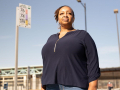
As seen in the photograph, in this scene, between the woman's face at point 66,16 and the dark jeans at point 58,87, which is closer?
the dark jeans at point 58,87

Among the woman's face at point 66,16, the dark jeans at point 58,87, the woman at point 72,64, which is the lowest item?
the dark jeans at point 58,87

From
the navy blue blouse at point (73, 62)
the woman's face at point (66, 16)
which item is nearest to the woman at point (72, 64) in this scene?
the navy blue blouse at point (73, 62)

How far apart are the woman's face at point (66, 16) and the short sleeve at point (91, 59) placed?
0.30 metres

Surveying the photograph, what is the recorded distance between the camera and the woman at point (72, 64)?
213 cm

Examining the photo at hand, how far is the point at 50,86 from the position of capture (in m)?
2.24

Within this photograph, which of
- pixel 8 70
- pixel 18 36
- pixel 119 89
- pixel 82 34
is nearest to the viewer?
pixel 82 34

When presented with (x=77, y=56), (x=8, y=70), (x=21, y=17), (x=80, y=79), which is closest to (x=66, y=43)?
(x=77, y=56)

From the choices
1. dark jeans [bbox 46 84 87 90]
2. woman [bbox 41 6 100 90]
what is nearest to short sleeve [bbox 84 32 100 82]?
woman [bbox 41 6 100 90]

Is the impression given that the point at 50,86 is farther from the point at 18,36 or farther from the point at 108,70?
the point at 108,70

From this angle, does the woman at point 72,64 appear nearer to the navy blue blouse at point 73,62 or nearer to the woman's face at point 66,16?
the navy blue blouse at point 73,62

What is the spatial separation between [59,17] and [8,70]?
97.8ft

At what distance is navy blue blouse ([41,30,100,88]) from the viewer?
214 cm

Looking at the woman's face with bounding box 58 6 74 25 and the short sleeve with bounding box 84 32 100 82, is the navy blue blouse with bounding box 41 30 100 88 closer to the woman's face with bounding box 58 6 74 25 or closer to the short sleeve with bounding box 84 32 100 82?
the short sleeve with bounding box 84 32 100 82

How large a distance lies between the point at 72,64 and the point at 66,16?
0.60 metres
